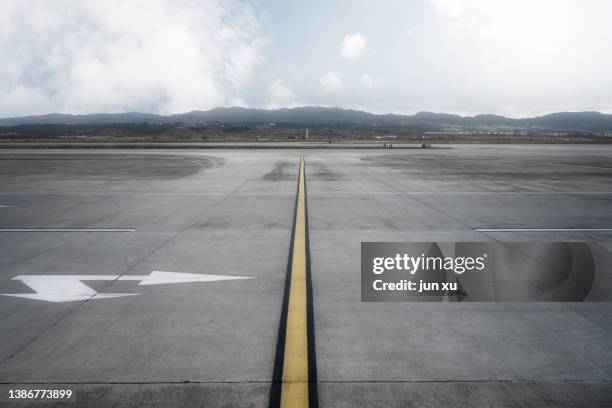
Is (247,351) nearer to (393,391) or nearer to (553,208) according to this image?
(393,391)

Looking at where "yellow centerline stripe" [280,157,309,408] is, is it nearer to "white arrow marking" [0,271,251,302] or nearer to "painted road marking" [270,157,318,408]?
"painted road marking" [270,157,318,408]

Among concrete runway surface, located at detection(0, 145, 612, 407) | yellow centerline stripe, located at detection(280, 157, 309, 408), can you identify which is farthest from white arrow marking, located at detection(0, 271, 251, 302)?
yellow centerline stripe, located at detection(280, 157, 309, 408)

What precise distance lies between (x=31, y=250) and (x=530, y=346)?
Result: 8.49 meters

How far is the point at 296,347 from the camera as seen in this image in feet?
13.0

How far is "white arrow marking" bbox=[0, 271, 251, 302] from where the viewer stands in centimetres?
529

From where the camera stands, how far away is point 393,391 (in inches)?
129

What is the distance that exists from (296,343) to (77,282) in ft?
12.5

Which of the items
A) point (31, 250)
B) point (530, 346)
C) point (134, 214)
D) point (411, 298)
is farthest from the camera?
point (134, 214)

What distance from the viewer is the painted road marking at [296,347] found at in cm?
322

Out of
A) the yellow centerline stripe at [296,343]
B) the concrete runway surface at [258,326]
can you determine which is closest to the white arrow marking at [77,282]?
the concrete runway surface at [258,326]

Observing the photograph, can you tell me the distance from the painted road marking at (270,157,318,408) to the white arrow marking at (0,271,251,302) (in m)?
0.95

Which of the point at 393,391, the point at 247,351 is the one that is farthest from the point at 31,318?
the point at 393,391

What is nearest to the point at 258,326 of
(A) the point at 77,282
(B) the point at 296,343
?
(B) the point at 296,343

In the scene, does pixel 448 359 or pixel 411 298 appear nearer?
pixel 448 359
